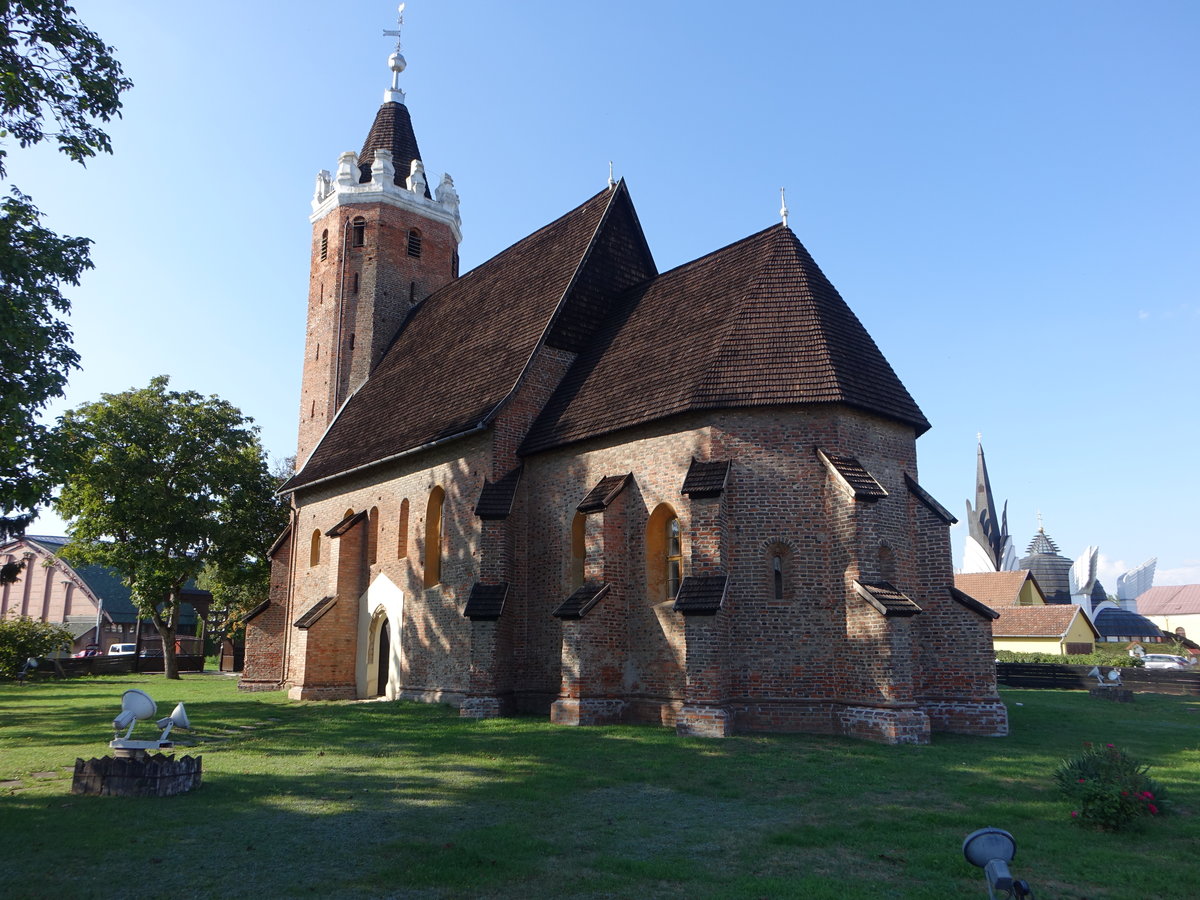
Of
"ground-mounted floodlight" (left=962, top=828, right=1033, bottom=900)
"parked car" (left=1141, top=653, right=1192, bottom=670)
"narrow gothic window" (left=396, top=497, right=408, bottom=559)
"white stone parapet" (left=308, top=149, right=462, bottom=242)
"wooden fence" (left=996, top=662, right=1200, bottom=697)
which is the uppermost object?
"white stone parapet" (left=308, top=149, right=462, bottom=242)

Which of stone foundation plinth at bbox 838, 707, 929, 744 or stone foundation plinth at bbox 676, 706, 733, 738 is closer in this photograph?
stone foundation plinth at bbox 838, 707, 929, 744

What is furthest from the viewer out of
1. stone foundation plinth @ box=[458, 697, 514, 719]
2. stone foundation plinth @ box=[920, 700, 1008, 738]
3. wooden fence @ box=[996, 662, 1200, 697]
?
wooden fence @ box=[996, 662, 1200, 697]

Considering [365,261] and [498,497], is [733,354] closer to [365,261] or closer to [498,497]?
[498,497]

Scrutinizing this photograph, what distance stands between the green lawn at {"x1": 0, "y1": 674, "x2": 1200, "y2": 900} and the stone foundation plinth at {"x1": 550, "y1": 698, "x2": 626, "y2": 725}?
3.12ft

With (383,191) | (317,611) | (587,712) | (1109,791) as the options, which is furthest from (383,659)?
(1109,791)

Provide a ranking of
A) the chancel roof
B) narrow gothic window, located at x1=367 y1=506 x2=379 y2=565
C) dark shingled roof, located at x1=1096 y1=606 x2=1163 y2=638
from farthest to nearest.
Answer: dark shingled roof, located at x1=1096 y1=606 x2=1163 y2=638, narrow gothic window, located at x1=367 y1=506 x2=379 y2=565, the chancel roof

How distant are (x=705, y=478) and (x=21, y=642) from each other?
30727 mm

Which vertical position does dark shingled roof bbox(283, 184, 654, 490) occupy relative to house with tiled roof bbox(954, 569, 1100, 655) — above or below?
above

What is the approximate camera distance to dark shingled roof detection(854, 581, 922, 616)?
14.5 meters

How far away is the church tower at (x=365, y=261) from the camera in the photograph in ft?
100

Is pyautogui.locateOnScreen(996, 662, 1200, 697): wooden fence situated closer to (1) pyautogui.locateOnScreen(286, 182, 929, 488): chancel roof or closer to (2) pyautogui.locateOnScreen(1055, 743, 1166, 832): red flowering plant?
(1) pyautogui.locateOnScreen(286, 182, 929, 488): chancel roof

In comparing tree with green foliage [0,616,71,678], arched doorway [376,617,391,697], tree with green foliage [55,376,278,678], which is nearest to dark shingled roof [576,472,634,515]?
arched doorway [376,617,391,697]

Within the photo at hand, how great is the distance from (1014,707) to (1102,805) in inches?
510

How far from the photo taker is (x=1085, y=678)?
1136 inches
